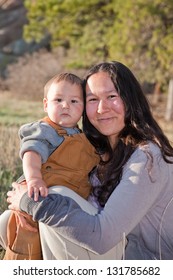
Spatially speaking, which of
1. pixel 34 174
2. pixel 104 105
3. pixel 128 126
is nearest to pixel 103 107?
pixel 104 105

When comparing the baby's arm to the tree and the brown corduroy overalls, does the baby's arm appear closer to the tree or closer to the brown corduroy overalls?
the brown corduroy overalls

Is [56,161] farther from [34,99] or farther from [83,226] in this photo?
[34,99]

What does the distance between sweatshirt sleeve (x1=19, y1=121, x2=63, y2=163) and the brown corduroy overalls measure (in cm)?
4

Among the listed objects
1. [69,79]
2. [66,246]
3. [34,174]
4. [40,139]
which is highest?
[69,79]

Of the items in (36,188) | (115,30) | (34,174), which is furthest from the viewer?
(115,30)

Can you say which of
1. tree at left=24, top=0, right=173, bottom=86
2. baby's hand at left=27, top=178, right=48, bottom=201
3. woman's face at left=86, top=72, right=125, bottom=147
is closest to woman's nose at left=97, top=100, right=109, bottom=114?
woman's face at left=86, top=72, right=125, bottom=147

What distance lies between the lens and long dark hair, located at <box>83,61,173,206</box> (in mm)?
3623

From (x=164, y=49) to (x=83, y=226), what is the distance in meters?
20.1

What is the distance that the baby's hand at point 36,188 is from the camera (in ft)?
11.0

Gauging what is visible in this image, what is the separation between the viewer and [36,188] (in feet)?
11.2

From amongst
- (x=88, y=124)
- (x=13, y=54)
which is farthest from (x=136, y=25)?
(x=88, y=124)

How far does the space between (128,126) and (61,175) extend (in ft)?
1.59

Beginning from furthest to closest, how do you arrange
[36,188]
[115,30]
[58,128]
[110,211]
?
[115,30]
[58,128]
[36,188]
[110,211]

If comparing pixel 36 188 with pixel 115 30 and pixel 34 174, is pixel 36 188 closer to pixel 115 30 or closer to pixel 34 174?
pixel 34 174
